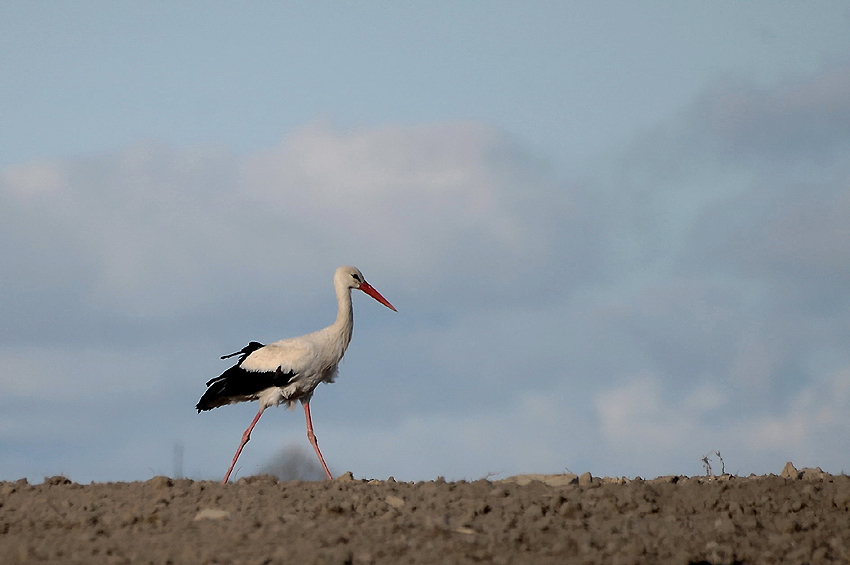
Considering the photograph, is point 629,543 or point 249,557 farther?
point 629,543

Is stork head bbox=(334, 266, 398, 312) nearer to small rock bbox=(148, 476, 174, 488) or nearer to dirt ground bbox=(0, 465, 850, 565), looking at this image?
dirt ground bbox=(0, 465, 850, 565)

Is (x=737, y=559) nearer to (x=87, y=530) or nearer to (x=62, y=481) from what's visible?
(x=87, y=530)

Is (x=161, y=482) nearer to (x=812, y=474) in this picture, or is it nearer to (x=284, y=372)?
(x=284, y=372)

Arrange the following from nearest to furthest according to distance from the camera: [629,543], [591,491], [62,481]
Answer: [629,543] < [591,491] < [62,481]

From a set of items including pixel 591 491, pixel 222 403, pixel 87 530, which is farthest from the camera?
pixel 222 403

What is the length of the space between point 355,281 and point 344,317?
66 centimetres

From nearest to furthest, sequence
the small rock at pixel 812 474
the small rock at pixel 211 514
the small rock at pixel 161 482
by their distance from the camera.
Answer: the small rock at pixel 211 514 → the small rock at pixel 161 482 → the small rock at pixel 812 474

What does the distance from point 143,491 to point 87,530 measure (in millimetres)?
1234

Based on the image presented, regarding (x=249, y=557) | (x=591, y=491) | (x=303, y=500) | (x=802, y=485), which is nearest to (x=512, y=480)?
(x=591, y=491)

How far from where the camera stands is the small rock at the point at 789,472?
10679 mm

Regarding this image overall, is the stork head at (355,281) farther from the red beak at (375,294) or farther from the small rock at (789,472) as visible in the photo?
the small rock at (789,472)

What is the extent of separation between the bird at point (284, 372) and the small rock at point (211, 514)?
13.4ft

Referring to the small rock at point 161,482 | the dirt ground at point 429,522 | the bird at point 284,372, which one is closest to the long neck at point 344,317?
the bird at point 284,372

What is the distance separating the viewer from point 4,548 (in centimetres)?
734
